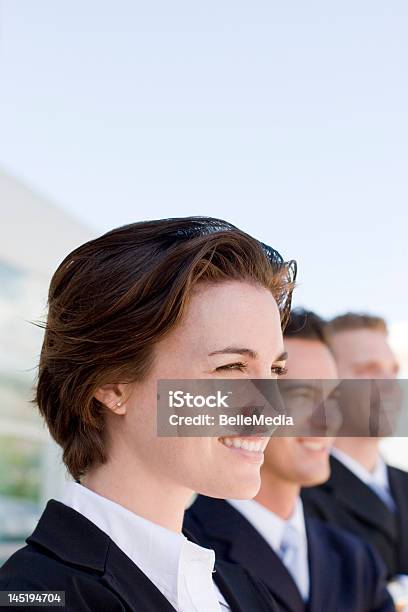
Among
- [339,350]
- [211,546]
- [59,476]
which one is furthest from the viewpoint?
[59,476]

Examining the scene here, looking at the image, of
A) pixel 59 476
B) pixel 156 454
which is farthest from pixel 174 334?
pixel 59 476

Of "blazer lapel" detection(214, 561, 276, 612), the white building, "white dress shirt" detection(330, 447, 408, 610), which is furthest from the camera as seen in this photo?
the white building

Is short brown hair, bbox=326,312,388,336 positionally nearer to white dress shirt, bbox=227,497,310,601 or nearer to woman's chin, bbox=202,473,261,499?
white dress shirt, bbox=227,497,310,601

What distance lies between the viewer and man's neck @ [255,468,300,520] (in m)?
1.83

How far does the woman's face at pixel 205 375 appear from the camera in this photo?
3.58 feet

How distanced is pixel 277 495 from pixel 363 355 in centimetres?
78

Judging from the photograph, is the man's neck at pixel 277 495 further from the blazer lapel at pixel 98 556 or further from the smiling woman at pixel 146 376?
the blazer lapel at pixel 98 556

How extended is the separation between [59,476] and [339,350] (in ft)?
12.5

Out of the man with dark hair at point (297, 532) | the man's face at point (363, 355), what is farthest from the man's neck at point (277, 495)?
the man's face at point (363, 355)

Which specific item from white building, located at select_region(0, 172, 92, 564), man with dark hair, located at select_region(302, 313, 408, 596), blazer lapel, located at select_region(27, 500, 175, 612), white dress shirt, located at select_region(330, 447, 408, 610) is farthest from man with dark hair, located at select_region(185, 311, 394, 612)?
white building, located at select_region(0, 172, 92, 564)

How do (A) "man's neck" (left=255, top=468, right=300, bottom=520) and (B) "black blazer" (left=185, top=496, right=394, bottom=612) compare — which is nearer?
(B) "black blazer" (left=185, top=496, right=394, bottom=612)

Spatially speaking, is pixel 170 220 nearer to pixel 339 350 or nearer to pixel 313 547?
pixel 313 547

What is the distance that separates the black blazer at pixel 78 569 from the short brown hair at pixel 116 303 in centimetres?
12

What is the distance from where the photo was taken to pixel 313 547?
6.08 feet
